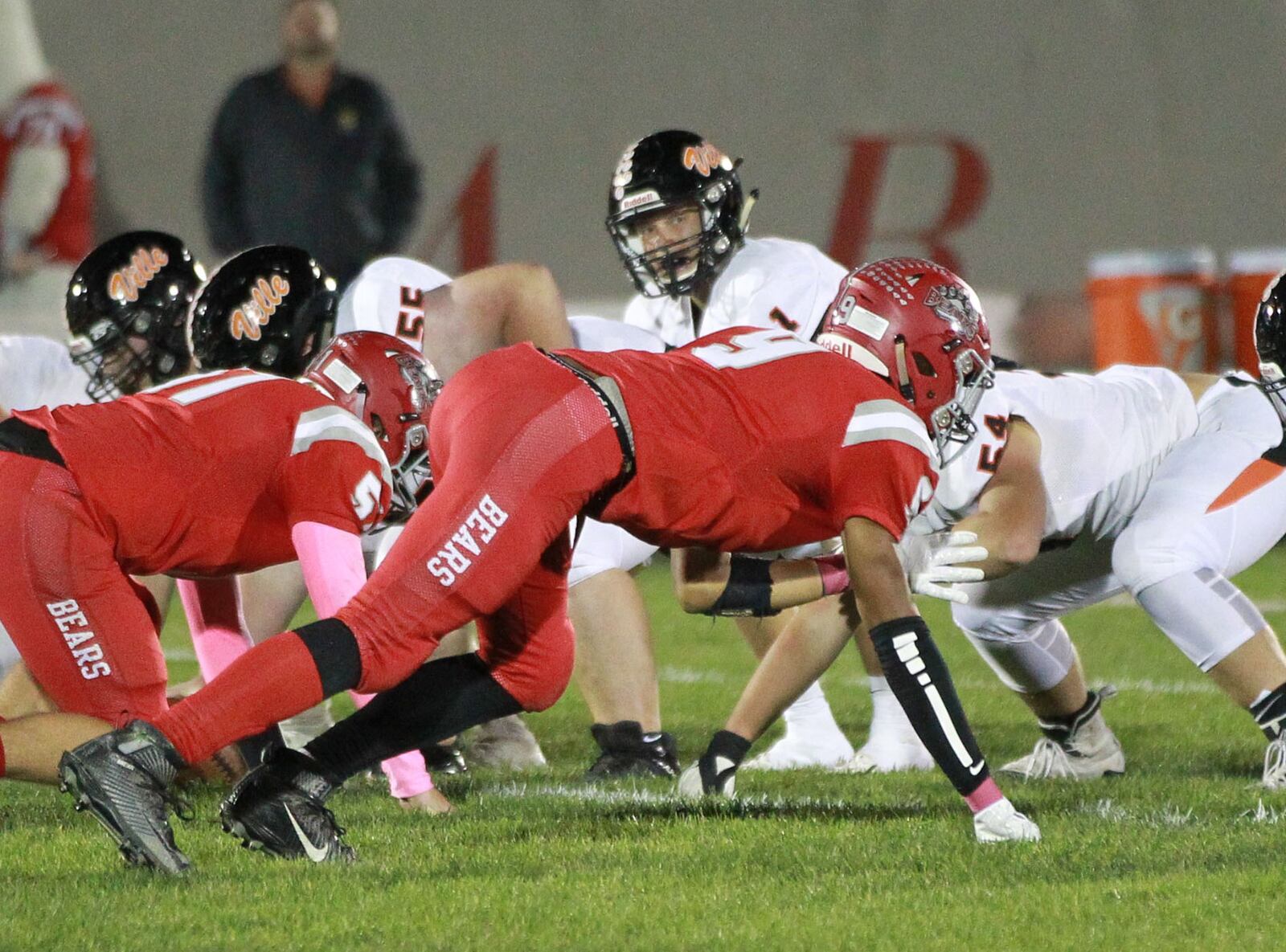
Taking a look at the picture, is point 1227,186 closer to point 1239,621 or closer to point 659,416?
point 1239,621

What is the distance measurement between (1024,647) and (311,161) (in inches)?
183

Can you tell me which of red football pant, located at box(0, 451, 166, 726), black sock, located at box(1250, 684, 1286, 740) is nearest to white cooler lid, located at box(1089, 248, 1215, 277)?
black sock, located at box(1250, 684, 1286, 740)

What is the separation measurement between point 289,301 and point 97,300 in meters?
0.81

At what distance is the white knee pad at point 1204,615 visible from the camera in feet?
14.7

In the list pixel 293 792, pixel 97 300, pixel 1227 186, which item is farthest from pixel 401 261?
pixel 1227 186

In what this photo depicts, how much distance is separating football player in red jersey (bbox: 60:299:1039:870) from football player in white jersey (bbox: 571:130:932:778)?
44.6 inches

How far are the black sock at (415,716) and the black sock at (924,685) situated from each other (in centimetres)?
77

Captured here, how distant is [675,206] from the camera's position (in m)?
5.49

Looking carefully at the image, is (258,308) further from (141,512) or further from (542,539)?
(542,539)

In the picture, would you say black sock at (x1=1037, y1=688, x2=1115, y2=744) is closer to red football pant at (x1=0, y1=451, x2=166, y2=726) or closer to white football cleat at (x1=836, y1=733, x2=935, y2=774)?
white football cleat at (x1=836, y1=733, x2=935, y2=774)

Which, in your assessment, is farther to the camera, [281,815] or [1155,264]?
[1155,264]

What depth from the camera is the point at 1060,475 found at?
4.68m

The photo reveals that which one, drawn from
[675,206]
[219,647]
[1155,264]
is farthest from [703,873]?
[1155,264]

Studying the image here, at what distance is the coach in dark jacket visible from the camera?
8.35 metres
